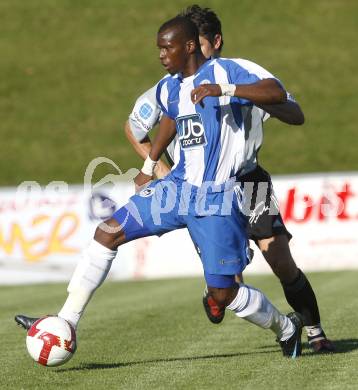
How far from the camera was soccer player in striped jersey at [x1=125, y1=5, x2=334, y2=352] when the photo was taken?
25.3 feet

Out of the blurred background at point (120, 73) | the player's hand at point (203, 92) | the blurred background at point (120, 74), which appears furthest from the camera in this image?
the blurred background at point (120, 73)

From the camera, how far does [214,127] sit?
7.59 meters

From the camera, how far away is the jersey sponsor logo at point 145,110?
9.36 meters

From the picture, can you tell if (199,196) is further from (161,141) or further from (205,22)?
(205,22)

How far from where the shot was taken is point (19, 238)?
21.1m

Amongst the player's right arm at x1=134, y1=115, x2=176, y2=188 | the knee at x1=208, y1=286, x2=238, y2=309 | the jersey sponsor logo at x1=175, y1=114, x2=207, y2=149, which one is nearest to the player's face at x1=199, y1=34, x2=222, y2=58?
the player's right arm at x1=134, y1=115, x2=176, y2=188

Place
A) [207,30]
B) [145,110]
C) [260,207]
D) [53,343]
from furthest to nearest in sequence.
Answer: [145,110], [207,30], [260,207], [53,343]

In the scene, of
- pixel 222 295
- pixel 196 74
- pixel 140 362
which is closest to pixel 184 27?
pixel 196 74

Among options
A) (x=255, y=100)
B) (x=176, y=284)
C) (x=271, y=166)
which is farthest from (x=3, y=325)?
(x=271, y=166)

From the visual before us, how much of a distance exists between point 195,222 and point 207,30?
2170 mm

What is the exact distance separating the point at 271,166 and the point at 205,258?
79.1ft

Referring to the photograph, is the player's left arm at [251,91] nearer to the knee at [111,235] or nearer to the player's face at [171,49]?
the player's face at [171,49]

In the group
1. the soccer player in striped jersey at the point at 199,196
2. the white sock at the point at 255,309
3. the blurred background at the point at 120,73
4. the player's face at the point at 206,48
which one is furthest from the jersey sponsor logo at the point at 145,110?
the blurred background at the point at 120,73

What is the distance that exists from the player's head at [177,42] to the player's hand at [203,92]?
24.4 inches
